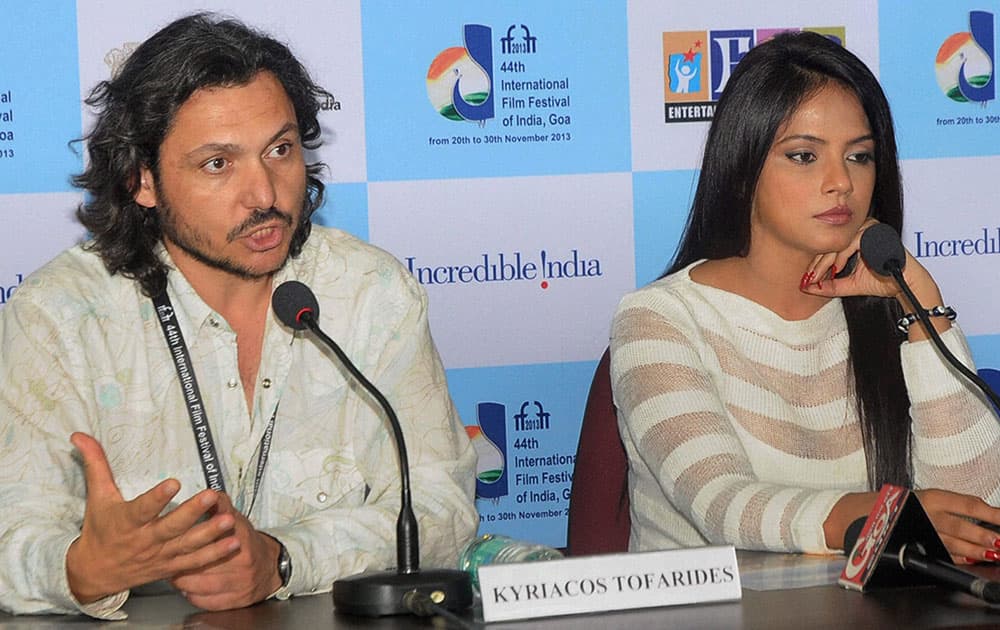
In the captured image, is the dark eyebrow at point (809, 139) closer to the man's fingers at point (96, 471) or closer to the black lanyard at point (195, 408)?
the black lanyard at point (195, 408)

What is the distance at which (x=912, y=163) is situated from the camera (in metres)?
3.69

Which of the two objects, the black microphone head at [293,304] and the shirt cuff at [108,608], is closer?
the shirt cuff at [108,608]

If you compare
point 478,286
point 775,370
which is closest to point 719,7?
point 478,286

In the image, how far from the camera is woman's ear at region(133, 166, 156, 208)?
257 centimetres

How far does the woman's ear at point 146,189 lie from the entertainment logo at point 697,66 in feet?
4.78

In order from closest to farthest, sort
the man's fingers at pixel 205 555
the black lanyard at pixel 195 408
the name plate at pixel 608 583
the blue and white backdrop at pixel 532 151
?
the name plate at pixel 608 583, the man's fingers at pixel 205 555, the black lanyard at pixel 195 408, the blue and white backdrop at pixel 532 151

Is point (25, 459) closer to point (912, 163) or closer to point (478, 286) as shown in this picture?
point (478, 286)

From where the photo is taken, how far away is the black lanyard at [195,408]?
236 cm

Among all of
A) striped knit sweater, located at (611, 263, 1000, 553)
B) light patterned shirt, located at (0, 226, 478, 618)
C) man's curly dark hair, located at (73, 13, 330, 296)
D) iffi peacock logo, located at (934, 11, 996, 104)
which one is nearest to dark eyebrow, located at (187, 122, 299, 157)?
man's curly dark hair, located at (73, 13, 330, 296)

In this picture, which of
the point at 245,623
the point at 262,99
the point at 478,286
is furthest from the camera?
the point at 478,286

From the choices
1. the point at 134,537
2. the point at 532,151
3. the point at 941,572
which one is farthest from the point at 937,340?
the point at 532,151

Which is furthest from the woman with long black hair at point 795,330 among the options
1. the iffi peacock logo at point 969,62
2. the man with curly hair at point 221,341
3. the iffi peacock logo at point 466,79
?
the iffi peacock logo at point 969,62

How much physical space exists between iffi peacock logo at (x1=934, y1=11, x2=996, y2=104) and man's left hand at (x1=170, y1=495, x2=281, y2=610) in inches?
98.0

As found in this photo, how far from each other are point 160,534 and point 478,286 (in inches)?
69.6
